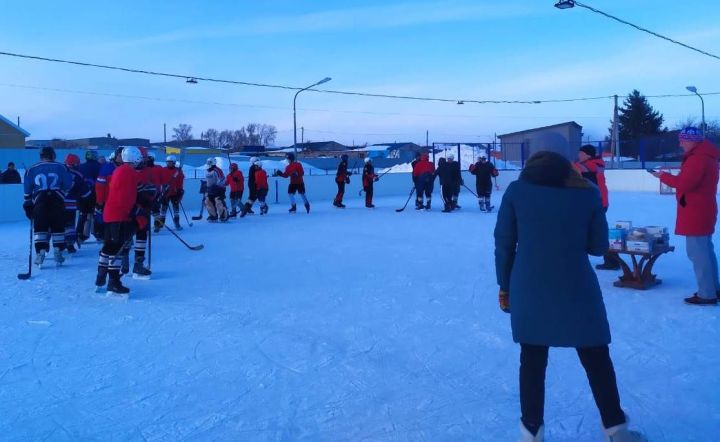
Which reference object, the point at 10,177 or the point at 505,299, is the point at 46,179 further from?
the point at 10,177

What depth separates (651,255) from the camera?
6.48m

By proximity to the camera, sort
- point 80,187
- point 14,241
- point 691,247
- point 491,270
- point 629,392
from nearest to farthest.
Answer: point 629,392
point 691,247
point 491,270
point 80,187
point 14,241

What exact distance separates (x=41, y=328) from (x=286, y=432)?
10.7 ft

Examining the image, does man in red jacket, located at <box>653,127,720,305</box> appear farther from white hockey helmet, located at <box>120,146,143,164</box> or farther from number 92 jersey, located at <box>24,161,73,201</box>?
number 92 jersey, located at <box>24,161,73,201</box>

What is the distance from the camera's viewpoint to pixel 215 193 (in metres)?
14.8

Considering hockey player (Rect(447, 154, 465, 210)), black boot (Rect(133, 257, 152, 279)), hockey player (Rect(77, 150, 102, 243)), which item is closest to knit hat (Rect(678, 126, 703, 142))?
black boot (Rect(133, 257, 152, 279))

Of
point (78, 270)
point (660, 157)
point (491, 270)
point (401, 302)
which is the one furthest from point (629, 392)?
point (660, 157)

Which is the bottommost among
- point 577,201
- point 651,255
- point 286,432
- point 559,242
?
point 286,432

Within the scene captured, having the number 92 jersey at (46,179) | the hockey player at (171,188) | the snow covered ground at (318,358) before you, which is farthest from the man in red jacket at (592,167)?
the hockey player at (171,188)

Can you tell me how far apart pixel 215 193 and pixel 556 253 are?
42.1 ft

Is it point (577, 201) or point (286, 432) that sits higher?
point (577, 201)

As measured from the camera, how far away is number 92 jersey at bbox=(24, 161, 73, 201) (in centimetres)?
797

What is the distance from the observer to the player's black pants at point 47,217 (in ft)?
26.6

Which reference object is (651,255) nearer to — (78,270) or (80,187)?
(78,270)
